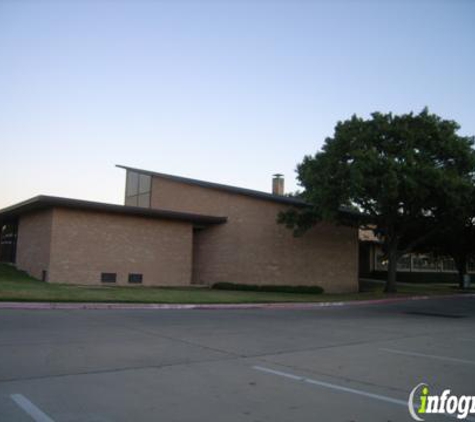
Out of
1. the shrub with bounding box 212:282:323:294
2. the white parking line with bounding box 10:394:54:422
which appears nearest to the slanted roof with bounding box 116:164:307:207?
the shrub with bounding box 212:282:323:294

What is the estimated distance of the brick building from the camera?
24391mm

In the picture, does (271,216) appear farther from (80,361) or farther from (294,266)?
(80,361)

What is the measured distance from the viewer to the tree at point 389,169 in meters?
23.3

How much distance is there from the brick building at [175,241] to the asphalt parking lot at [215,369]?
11.8 metres

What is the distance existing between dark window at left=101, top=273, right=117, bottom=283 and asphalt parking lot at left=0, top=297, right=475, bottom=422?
1224cm

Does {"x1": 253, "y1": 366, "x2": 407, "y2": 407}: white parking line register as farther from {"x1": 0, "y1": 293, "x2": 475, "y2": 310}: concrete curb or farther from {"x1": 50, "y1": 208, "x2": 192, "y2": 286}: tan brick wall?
{"x1": 50, "y1": 208, "x2": 192, "y2": 286}: tan brick wall

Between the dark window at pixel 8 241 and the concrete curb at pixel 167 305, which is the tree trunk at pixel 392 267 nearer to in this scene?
the concrete curb at pixel 167 305

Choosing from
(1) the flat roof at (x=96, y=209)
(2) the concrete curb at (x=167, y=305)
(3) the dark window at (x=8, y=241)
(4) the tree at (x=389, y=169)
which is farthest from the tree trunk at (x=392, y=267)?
(3) the dark window at (x=8, y=241)

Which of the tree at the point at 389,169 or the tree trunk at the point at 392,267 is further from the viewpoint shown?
the tree trunk at the point at 392,267

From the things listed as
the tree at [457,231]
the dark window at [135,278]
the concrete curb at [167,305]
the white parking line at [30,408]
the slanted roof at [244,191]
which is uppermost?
the slanted roof at [244,191]

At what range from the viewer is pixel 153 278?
88.3ft

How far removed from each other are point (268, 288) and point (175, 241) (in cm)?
559

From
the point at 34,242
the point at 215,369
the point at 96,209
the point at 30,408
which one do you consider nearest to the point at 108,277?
the point at 96,209

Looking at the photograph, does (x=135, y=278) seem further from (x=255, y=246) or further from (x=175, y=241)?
(x=255, y=246)
